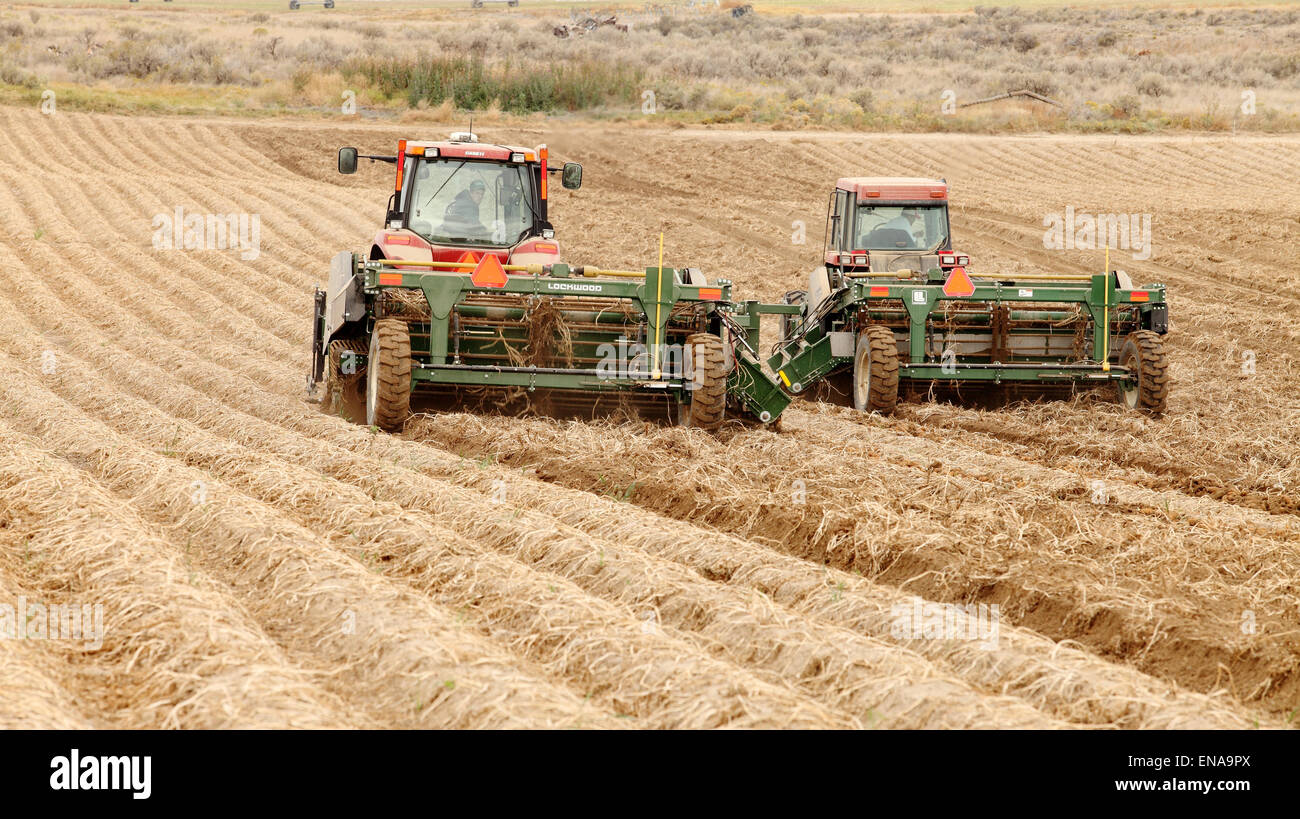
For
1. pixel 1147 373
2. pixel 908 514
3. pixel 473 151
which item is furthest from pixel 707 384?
pixel 1147 373

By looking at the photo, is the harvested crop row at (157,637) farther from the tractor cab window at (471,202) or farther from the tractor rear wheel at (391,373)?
the tractor cab window at (471,202)

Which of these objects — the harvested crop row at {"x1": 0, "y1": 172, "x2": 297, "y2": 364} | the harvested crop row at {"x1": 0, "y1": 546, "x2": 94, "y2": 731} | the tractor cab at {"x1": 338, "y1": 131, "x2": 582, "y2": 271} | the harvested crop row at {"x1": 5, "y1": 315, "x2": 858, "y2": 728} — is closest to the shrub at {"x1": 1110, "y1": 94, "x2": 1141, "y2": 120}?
the harvested crop row at {"x1": 0, "y1": 172, "x2": 297, "y2": 364}

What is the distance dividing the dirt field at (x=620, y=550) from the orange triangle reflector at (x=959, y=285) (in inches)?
41.7

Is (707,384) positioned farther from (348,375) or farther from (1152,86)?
(1152,86)

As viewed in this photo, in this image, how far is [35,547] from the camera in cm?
750

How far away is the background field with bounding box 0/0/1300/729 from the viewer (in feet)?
17.8

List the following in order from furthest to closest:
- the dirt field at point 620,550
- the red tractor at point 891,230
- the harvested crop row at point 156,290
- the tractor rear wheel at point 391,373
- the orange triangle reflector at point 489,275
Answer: the harvested crop row at point 156,290 < the red tractor at point 891,230 < the orange triangle reflector at point 489,275 < the tractor rear wheel at point 391,373 < the dirt field at point 620,550

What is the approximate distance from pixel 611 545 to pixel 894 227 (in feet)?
28.2

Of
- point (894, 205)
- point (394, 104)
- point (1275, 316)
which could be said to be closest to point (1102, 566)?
point (894, 205)

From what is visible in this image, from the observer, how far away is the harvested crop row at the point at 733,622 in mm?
5332

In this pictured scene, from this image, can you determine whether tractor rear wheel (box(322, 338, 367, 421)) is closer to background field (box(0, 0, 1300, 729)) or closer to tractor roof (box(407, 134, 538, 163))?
background field (box(0, 0, 1300, 729))

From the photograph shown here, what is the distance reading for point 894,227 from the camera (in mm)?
15383

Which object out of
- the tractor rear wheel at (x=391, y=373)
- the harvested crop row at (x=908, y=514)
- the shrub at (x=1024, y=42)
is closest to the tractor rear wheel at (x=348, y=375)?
the tractor rear wheel at (x=391, y=373)

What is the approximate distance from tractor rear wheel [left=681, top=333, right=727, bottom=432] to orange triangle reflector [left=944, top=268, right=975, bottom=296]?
9.00 ft
